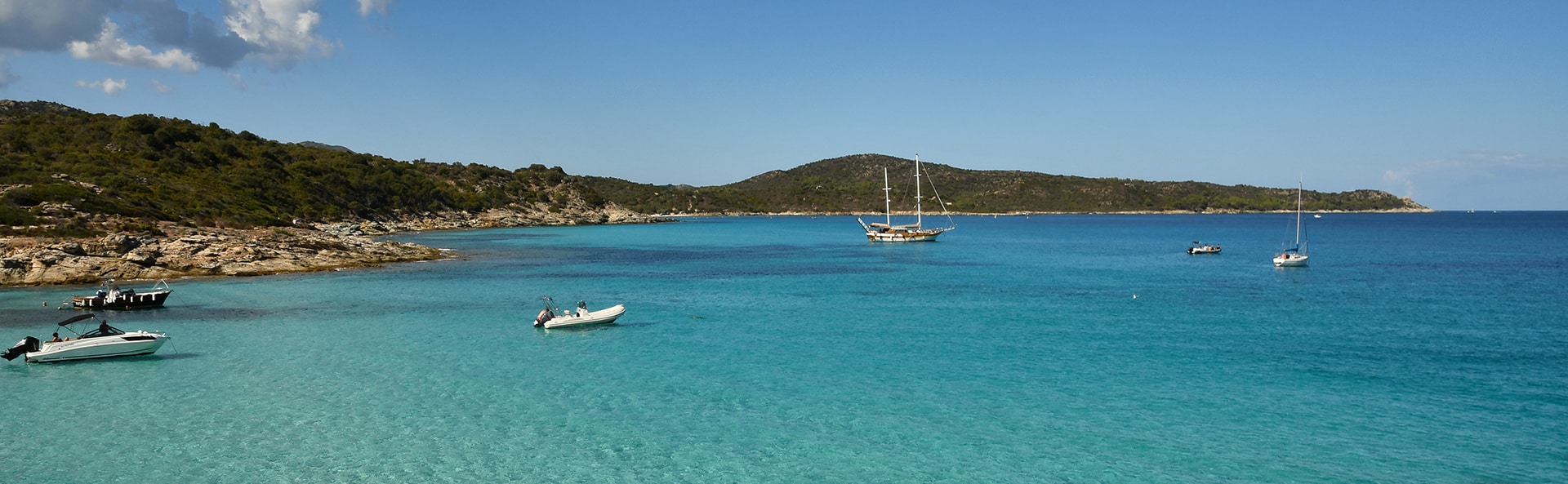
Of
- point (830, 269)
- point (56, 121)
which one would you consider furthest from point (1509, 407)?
point (56, 121)

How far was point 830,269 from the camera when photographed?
2478 inches

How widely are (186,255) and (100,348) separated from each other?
2989 cm

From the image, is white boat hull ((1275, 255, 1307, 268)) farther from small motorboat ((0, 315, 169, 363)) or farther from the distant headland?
small motorboat ((0, 315, 169, 363))

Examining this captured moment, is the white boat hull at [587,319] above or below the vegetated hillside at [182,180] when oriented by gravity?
below

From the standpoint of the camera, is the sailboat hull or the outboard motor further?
the sailboat hull

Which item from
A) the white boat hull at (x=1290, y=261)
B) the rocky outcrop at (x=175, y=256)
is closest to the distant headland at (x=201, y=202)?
the rocky outcrop at (x=175, y=256)

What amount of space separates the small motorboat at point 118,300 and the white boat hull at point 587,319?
18.0 meters

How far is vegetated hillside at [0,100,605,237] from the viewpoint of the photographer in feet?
198

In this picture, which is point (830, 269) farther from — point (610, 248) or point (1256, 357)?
point (1256, 357)

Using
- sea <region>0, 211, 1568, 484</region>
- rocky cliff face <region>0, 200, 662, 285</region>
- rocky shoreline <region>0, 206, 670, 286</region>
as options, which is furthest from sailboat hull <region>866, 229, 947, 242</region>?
sea <region>0, 211, 1568, 484</region>

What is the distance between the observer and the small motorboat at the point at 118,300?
36.5 meters

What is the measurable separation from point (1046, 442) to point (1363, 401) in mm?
8488

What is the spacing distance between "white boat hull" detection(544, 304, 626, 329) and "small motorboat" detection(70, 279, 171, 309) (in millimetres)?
17975

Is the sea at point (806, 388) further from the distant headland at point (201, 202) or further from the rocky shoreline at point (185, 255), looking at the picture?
the distant headland at point (201, 202)
